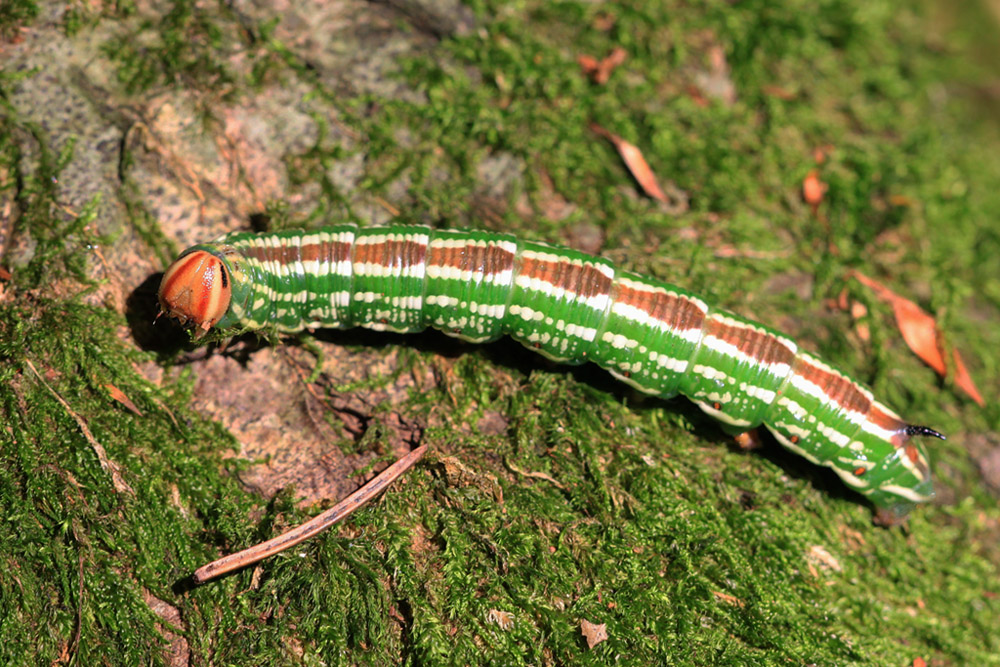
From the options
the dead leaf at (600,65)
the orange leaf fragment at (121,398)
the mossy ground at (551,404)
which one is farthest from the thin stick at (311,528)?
the dead leaf at (600,65)

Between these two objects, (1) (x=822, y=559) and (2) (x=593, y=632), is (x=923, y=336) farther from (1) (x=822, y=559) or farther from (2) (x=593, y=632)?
(2) (x=593, y=632)

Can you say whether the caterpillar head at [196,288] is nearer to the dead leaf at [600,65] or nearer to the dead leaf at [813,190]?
the dead leaf at [600,65]

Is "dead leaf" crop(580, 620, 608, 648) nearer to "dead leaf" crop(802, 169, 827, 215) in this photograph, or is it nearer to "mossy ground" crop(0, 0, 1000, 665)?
"mossy ground" crop(0, 0, 1000, 665)

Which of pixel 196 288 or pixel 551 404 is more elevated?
pixel 196 288

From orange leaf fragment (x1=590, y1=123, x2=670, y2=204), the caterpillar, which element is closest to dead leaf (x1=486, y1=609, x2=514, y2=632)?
the caterpillar

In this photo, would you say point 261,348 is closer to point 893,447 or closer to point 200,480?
point 200,480

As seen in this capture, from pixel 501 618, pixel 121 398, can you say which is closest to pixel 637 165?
pixel 501 618

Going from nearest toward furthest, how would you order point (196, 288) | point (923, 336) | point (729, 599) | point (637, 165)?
1. point (196, 288)
2. point (729, 599)
3. point (637, 165)
4. point (923, 336)
